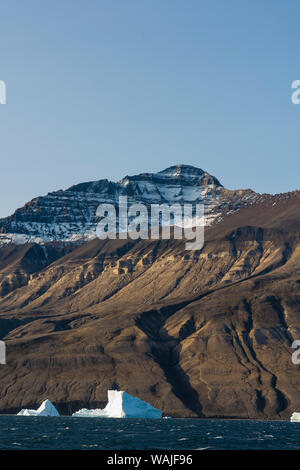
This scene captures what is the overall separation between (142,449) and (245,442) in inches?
1264

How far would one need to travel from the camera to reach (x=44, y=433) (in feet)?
575

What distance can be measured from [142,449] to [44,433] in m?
51.8
